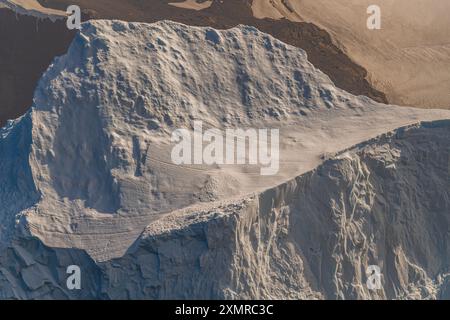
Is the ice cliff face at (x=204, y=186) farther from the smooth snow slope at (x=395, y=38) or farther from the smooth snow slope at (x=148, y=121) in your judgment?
the smooth snow slope at (x=395, y=38)

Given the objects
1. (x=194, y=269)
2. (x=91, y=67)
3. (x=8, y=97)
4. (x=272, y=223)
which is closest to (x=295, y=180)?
(x=272, y=223)

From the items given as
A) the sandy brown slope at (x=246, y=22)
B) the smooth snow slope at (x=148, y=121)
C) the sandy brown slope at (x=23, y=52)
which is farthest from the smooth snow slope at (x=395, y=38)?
the sandy brown slope at (x=23, y=52)

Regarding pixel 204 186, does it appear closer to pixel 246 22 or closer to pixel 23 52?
pixel 246 22

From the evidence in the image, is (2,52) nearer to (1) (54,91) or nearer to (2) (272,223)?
(1) (54,91)

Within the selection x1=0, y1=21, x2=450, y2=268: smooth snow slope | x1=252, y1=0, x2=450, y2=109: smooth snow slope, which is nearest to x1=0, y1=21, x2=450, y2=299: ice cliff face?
x1=0, y1=21, x2=450, y2=268: smooth snow slope

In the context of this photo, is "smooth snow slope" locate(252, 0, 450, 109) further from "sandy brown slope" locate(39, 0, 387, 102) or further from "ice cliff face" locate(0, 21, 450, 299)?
"ice cliff face" locate(0, 21, 450, 299)
